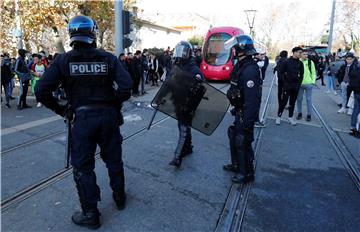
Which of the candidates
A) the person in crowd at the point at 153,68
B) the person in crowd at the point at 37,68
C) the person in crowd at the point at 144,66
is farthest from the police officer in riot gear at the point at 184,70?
the person in crowd at the point at 153,68

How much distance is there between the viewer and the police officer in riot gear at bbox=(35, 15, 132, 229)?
3.13 meters

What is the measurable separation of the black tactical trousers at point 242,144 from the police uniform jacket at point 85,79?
1.78 meters

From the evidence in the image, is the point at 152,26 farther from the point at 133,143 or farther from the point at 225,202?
the point at 225,202

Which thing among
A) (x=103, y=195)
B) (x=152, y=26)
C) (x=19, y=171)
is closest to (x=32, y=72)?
(x=19, y=171)

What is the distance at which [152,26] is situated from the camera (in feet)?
130

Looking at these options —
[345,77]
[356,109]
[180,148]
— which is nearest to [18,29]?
[180,148]

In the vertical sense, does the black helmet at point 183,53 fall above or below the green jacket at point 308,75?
above

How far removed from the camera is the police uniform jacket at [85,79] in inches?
123

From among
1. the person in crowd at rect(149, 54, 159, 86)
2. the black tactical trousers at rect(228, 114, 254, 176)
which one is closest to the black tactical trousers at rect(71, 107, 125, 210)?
the black tactical trousers at rect(228, 114, 254, 176)

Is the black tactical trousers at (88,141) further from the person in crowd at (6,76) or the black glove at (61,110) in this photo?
the person in crowd at (6,76)

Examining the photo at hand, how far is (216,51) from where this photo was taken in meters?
17.8

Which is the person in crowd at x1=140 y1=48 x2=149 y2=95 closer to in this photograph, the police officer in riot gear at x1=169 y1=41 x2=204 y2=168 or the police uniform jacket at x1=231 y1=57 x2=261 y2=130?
the police officer in riot gear at x1=169 y1=41 x2=204 y2=168

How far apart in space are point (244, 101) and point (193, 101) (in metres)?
0.85

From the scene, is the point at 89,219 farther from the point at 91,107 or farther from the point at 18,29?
the point at 18,29
